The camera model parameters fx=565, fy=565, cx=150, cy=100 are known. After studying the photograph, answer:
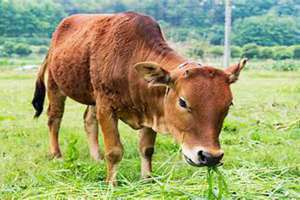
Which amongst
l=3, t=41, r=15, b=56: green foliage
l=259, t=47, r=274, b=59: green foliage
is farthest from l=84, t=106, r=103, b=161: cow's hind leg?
l=3, t=41, r=15, b=56: green foliage

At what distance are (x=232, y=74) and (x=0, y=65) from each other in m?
29.5

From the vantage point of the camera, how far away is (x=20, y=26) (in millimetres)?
48969

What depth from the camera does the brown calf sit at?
396cm

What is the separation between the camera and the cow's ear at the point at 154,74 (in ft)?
13.8

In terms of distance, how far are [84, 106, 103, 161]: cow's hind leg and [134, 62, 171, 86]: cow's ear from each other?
2138 millimetres

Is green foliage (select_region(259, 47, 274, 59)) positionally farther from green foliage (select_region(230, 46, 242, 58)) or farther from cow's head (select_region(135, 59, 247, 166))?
cow's head (select_region(135, 59, 247, 166))

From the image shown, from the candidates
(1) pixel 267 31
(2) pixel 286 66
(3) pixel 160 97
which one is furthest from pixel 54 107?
(1) pixel 267 31

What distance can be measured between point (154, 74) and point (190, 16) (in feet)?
137

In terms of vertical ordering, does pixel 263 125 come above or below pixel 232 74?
below

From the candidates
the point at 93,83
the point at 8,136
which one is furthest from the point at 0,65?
the point at 93,83

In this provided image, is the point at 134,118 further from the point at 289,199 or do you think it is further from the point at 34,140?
the point at 34,140

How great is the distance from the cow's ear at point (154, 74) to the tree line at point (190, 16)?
36516mm

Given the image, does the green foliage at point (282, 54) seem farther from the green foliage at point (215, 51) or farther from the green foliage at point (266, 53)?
the green foliage at point (215, 51)

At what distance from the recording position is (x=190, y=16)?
45.4 meters
